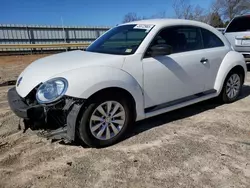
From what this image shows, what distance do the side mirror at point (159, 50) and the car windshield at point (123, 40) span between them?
0.70 ft

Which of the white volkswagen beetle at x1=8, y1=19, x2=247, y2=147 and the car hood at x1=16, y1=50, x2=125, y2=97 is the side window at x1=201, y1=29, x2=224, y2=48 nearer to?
the white volkswagen beetle at x1=8, y1=19, x2=247, y2=147

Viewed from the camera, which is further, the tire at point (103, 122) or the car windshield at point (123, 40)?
the car windshield at point (123, 40)

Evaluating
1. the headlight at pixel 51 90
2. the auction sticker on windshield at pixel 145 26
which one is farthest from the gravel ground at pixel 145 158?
the auction sticker on windshield at pixel 145 26

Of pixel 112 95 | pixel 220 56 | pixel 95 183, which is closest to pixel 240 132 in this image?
pixel 220 56

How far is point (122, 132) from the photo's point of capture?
3.45 m

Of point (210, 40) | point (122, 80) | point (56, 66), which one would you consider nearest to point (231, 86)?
point (210, 40)

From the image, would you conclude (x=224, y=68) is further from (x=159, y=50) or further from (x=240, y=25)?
(x=240, y=25)

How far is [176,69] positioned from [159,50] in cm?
51

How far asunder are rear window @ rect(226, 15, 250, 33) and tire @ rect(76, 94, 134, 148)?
21.0ft

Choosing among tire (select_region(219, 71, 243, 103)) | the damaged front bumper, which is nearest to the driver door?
tire (select_region(219, 71, 243, 103))

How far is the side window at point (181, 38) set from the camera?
381cm

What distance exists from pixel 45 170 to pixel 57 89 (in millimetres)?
932

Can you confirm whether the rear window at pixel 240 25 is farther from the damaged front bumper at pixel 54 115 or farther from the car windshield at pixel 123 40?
the damaged front bumper at pixel 54 115

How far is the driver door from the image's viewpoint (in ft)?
11.7
